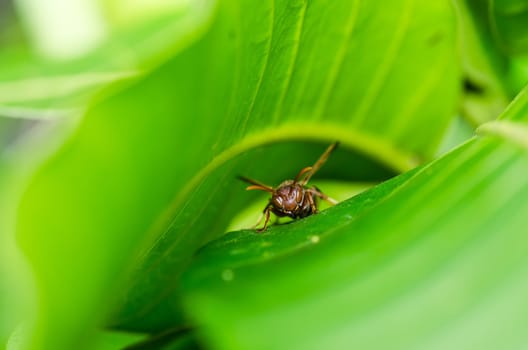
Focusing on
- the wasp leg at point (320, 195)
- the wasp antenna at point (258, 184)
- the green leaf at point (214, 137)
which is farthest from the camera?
the wasp leg at point (320, 195)

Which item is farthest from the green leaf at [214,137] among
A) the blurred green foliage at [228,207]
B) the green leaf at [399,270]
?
the green leaf at [399,270]

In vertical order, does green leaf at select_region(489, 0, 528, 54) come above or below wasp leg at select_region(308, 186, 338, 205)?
above

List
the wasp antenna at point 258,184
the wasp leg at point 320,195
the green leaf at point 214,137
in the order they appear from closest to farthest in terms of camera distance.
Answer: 1. the green leaf at point 214,137
2. the wasp antenna at point 258,184
3. the wasp leg at point 320,195

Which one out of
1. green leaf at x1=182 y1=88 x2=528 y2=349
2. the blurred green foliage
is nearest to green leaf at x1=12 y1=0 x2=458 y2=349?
the blurred green foliage

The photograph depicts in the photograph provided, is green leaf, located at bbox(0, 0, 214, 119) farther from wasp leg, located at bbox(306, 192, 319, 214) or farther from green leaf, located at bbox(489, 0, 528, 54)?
green leaf, located at bbox(489, 0, 528, 54)

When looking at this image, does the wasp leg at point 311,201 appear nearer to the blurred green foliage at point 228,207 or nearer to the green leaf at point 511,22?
the blurred green foliage at point 228,207

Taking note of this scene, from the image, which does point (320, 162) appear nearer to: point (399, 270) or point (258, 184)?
point (258, 184)

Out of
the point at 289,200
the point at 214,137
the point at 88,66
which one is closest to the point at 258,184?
the point at 289,200
